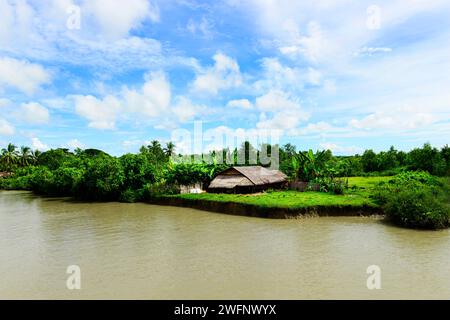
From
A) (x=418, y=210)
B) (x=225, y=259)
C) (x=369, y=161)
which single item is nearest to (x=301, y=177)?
(x=418, y=210)

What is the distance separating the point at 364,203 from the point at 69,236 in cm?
1341

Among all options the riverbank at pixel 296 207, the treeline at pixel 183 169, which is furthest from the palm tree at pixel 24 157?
the riverbank at pixel 296 207

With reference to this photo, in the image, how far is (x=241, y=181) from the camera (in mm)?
22203

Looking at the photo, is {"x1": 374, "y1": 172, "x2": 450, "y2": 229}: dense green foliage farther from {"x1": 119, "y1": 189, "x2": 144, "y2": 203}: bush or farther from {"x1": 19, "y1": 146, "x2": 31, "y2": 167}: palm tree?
{"x1": 19, "y1": 146, "x2": 31, "y2": 167}: palm tree

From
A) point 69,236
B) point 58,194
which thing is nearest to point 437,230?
point 69,236

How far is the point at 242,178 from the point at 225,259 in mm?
12862

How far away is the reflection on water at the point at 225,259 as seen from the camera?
7.64 meters

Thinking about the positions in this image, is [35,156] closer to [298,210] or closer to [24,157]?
[24,157]

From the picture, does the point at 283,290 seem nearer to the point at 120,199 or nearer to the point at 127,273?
the point at 127,273

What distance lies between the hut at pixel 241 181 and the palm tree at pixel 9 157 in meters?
38.7

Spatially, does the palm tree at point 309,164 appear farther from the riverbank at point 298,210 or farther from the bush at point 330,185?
the riverbank at point 298,210

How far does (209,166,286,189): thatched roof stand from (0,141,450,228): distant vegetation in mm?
1734

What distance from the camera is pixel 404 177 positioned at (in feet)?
69.2
